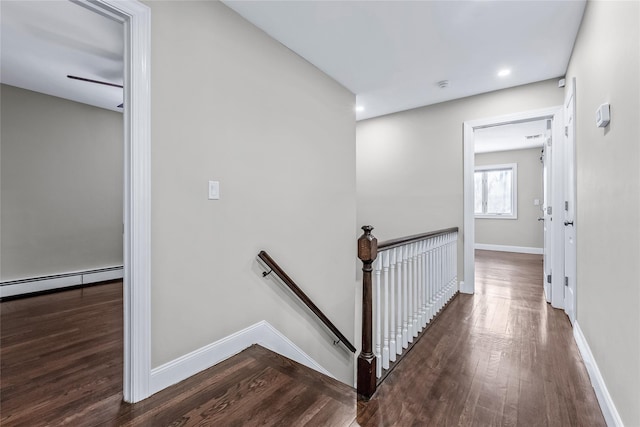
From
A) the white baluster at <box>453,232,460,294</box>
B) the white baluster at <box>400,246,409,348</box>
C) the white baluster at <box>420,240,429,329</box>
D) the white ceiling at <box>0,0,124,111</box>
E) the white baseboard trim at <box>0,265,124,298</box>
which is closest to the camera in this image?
the white ceiling at <box>0,0,124,111</box>

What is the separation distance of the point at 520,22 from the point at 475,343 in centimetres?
259

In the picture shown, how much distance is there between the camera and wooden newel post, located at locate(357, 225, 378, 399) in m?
1.69

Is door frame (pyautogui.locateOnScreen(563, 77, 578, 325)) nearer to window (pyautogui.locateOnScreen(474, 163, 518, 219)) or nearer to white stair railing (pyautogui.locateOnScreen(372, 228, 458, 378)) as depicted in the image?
white stair railing (pyautogui.locateOnScreen(372, 228, 458, 378))

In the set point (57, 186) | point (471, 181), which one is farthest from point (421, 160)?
point (57, 186)

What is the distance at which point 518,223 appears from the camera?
727 cm

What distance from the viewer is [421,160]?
433 cm

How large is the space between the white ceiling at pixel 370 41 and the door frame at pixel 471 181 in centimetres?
39

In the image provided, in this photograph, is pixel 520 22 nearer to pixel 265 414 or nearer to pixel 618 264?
pixel 618 264

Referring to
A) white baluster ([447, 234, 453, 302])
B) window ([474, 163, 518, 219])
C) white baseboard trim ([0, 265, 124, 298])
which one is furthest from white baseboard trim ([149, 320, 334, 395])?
window ([474, 163, 518, 219])

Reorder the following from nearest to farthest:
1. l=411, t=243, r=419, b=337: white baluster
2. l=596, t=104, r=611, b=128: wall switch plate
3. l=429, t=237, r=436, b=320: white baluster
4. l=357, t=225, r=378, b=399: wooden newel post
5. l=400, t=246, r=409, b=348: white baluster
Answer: l=596, t=104, r=611, b=128: wall switch plate, l=357, t=225, r=378, b=399: wooden newel post, l=400, t=246, r=409, b=348: white baluster, l=411, t=243, r=419, b=337: white baluster, l=429, t=237, r=436, b=320: white baluster

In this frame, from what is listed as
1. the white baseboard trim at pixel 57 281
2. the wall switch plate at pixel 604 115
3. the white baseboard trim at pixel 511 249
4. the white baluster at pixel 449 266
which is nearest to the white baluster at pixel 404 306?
the white baluster at pixel 449 266

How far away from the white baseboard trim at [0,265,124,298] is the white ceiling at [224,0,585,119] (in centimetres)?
394

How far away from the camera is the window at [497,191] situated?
736cm

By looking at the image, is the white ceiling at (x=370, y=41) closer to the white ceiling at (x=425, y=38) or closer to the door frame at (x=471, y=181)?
the white ceiling at (x=425, y=38)
